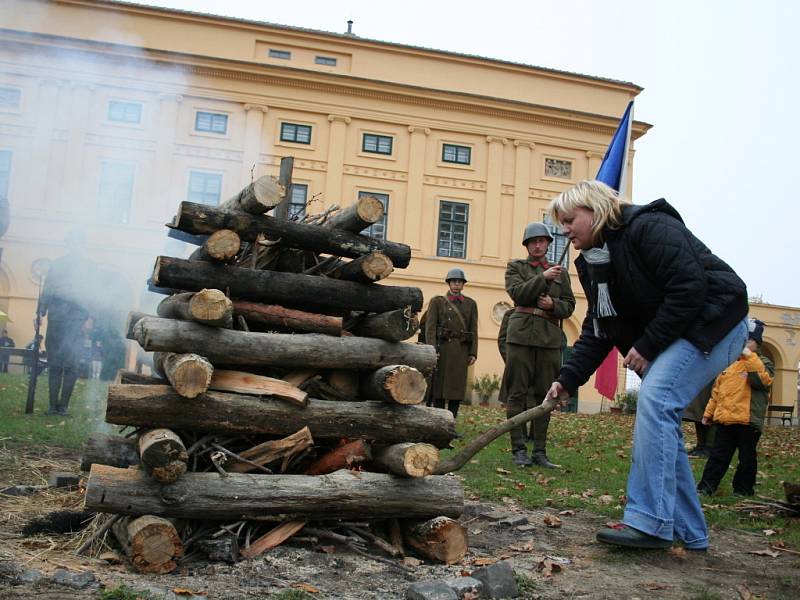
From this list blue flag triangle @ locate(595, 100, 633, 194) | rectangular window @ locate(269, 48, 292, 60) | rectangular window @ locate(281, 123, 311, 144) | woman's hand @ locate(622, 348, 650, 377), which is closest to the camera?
woman's hand @ locate(622, 348, 650, 377)

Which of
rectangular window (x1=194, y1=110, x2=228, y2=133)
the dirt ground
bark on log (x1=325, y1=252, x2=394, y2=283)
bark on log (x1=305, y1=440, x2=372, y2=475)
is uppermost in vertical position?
rectangular window (x1=194, y1=110, x2=228, y2=133)

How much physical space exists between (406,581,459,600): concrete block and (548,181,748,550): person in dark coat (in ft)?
4.40

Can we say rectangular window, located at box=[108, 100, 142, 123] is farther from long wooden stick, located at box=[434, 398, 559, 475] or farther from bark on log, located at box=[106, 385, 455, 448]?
long wooden stick, located at box=[434, 398, 559, 475]

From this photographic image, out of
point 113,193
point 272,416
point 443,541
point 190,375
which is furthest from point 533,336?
point 113,193

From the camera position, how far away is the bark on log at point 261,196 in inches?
171

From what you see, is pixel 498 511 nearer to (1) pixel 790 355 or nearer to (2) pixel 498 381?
(2) pixel 498 381

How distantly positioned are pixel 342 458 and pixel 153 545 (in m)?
1.17

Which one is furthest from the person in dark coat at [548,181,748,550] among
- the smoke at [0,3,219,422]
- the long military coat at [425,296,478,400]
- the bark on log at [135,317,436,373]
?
the long military coat at [425,296,478,400]

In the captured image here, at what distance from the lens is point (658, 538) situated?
4090mm

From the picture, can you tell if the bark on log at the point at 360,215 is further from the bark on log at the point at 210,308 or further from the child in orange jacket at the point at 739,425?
the child in orange jacket at the point at 739,425

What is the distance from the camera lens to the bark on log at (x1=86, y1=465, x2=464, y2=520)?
374 cm

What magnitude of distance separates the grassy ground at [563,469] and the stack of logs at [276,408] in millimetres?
1841

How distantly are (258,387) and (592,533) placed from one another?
238cm

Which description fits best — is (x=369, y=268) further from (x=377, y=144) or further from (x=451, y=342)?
(x=377, y=144)
